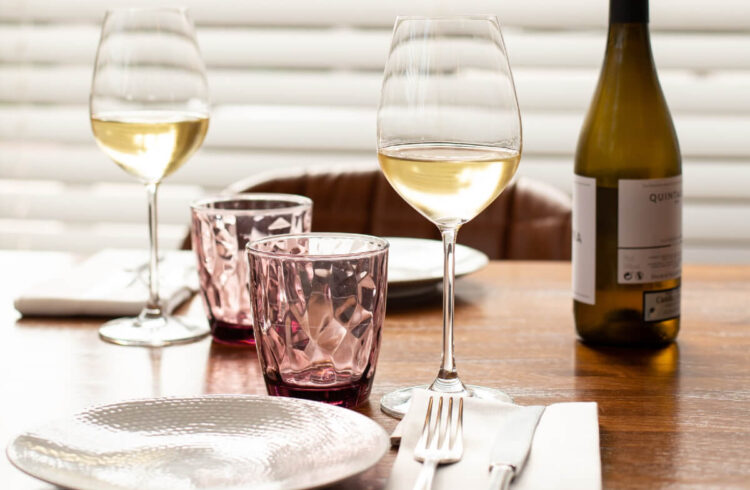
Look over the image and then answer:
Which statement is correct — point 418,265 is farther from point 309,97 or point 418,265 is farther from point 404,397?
point 309,97

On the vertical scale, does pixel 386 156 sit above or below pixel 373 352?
above

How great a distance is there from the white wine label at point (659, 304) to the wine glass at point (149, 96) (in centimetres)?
43

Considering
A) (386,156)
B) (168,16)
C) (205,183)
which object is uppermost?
(168,16)

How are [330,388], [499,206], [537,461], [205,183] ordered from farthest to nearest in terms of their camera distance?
1. [205,183]
2. [499,206]
3. [330,388]
4. [537,461]

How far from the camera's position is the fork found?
65 cm

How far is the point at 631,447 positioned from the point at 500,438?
0.31 feet

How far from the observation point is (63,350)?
3.27 feet

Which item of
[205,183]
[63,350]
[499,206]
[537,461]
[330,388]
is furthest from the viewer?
[205,183]

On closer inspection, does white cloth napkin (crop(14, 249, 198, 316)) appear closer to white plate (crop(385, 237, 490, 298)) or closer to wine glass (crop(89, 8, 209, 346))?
wine glass (crop(89, 8, 209, 346))

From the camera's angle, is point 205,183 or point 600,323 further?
point 205,183

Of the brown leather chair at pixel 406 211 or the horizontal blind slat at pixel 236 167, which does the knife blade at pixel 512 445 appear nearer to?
the brown leather chair at pixel 406 211

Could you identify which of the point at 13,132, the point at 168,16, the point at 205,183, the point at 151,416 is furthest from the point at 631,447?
the point at 13,132

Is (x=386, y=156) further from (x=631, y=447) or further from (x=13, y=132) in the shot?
(x=13, y=132)

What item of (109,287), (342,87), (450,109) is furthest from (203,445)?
(342,87)
